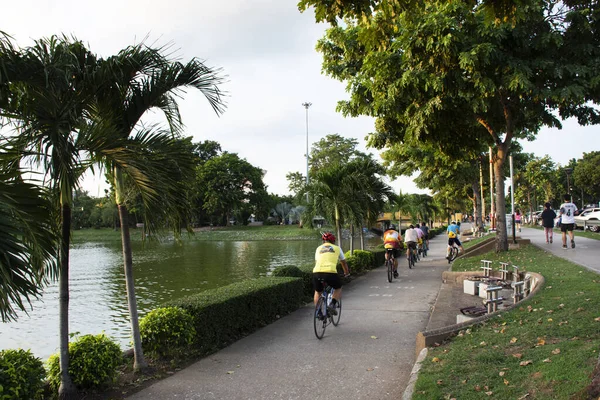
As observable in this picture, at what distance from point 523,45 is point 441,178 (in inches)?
901

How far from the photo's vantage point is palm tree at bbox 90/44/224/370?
17.2ft

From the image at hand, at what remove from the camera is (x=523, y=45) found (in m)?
12.8

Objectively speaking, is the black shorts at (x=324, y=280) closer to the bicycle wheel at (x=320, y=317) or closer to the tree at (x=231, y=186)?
the bicycle wheel at (x=320, y=317)

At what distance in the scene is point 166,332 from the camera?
6.41 m

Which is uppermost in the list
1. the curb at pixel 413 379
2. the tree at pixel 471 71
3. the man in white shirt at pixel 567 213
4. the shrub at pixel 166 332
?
the tree at pixel 471 71

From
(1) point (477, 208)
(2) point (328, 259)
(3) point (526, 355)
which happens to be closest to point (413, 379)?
(3) point (526, 355)

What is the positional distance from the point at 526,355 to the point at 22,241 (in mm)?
4773

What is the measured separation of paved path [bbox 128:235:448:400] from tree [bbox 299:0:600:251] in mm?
6051

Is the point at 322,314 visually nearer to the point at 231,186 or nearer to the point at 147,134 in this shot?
the point at 147,134

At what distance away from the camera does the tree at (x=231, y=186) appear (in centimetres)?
7312

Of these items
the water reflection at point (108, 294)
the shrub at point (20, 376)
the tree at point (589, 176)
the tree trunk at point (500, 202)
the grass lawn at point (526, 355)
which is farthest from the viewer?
→ the tree at point (589, 176)

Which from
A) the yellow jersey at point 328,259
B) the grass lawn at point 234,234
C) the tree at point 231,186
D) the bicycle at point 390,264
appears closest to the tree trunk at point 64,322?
the yellow jersey at point 328,259

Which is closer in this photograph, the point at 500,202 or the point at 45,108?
the point at 45,108

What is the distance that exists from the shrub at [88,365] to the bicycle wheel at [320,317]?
3152mm
